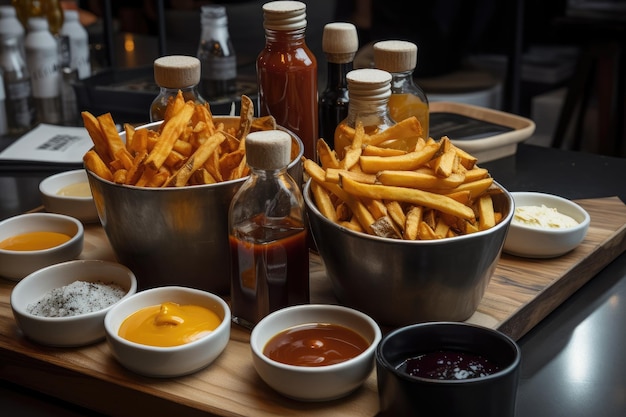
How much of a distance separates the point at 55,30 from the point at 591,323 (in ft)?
7.77

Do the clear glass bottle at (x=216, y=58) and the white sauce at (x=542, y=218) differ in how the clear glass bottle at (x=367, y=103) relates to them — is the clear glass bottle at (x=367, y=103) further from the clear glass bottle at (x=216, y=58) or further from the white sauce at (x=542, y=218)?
the clear glass bottle at (x=216, y=58)

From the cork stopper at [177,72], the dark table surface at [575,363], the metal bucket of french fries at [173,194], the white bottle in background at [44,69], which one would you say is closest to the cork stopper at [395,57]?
the metal bucket of french fries at [173,194]

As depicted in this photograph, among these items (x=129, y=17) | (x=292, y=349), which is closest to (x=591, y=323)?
(x=292, y=349)

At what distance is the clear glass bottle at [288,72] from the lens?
→ 1495 mm

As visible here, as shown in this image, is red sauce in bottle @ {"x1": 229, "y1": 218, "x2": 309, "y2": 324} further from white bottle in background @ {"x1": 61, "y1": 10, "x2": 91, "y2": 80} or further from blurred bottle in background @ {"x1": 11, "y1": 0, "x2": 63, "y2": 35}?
blurred bottle in background @ {"x1": 11, "y1": 0, "x2": 63, "y2": 35}

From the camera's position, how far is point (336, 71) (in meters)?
1.65

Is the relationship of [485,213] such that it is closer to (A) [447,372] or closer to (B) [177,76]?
(A) [447,372]

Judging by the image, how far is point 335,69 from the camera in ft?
5.40

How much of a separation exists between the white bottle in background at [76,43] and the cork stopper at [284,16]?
161 centimetres

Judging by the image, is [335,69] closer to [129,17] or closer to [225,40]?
[225,40]

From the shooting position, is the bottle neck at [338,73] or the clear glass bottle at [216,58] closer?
the bottle neck at [338,73]

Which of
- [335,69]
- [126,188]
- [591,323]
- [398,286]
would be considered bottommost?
[591,323]

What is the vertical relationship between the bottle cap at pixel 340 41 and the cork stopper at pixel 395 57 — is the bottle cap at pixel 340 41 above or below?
above

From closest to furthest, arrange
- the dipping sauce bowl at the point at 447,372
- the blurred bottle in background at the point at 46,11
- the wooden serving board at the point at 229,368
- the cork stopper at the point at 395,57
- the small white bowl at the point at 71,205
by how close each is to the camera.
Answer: the dipping sauce bowl at the point at 447,372
the wooden serving board at the point at 229,368
the cork stopper at the point at 395,57
the small white bowl at the point at 71,205
the blurred bottle in background at the point at 46,11
